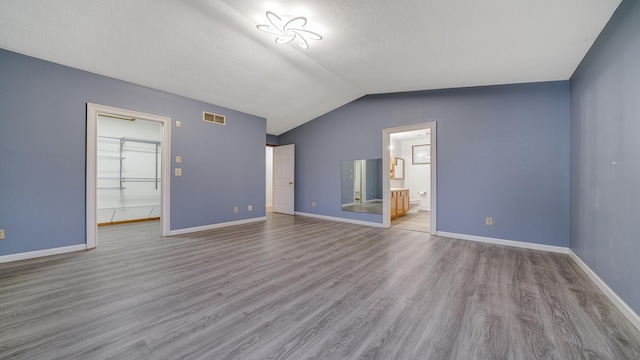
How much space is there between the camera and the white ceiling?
7.27 feet

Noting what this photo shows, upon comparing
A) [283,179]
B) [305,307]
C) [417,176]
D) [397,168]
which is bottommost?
[305,307]

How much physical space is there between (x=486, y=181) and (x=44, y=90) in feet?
21.4

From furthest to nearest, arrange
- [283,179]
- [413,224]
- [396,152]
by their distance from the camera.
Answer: [396,152] → [283,179] → [413,224]

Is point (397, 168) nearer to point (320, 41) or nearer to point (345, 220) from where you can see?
point (345, 220)

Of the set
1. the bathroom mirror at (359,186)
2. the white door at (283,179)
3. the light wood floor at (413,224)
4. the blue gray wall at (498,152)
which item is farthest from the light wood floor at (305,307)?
the white door at (283,179)

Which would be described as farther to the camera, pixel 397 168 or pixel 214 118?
pixel 397 168

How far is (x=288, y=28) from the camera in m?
2.58

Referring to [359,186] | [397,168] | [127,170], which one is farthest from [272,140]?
[397,168]

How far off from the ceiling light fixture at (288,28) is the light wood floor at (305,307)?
268 cm

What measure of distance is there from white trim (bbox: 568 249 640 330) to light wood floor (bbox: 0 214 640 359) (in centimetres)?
6

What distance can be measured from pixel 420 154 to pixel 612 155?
547cm

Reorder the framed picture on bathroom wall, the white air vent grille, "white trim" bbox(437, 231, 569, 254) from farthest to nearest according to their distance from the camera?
1. the framed picture on bathroom wall
2. the white air vent grille
3. "white trim" bbox(437, 231, 569, 254)

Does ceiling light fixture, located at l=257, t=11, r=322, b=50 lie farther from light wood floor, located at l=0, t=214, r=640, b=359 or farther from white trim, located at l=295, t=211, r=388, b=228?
white trim, located at l=295, t=211, r=388, b=228

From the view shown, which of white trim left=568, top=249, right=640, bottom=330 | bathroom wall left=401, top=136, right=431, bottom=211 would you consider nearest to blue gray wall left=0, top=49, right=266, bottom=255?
white trim left=568, top=249, right=640, bottom=330
